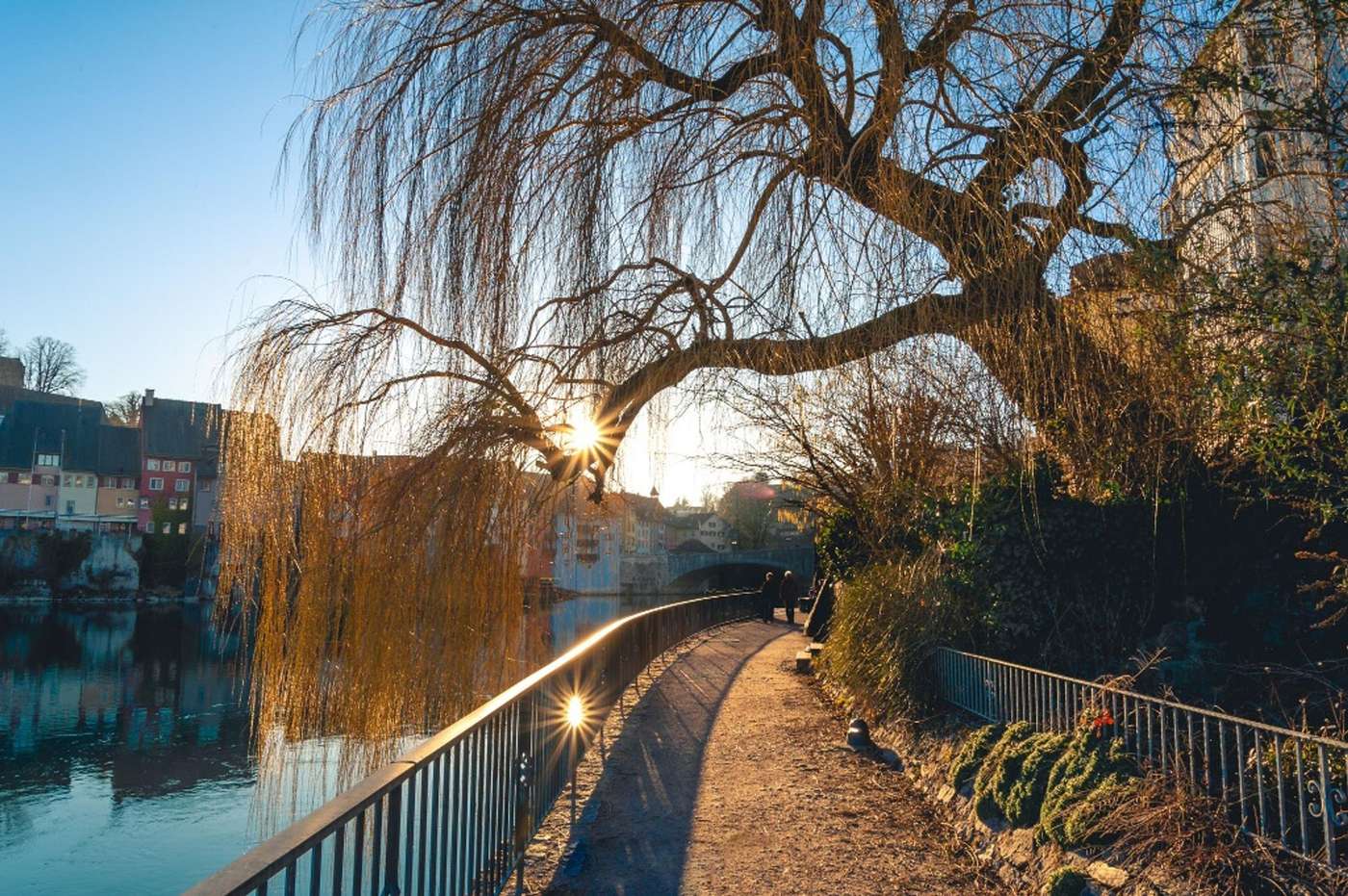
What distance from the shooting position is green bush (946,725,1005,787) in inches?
277

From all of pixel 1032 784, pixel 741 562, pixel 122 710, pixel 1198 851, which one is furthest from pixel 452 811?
pixel 741 562

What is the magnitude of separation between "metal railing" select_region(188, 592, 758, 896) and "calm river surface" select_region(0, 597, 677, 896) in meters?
1.26

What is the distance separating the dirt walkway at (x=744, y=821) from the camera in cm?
552

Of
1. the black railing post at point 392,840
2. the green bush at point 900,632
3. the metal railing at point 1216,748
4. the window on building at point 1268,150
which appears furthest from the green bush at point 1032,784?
the black railing post at point 392,840

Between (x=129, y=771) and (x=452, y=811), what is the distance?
18.7m

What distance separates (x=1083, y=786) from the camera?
5383 mm

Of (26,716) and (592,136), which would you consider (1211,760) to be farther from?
(26,716)

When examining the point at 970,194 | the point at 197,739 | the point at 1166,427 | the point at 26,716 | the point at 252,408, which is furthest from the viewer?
the point at 26,716

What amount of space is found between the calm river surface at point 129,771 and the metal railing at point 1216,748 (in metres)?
4.17

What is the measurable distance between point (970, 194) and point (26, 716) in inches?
1120

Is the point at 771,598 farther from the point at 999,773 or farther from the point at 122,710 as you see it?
the point at 999,773

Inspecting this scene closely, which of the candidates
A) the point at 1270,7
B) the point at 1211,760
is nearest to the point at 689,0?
the point at 1270,7

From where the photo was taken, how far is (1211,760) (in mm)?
5629

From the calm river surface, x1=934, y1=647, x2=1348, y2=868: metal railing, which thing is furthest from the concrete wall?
x1=934, y1=647, x2=1348, y2=868: metal railing
